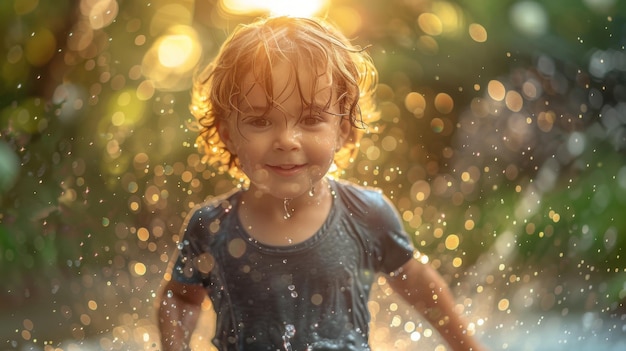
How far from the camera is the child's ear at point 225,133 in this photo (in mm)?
618

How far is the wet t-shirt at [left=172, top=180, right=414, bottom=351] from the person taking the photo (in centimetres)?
61

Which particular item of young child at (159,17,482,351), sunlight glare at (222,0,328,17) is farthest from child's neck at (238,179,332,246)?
sunlight glare at (222,0,328,17)

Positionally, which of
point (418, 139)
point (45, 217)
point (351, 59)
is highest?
point (351, 59)

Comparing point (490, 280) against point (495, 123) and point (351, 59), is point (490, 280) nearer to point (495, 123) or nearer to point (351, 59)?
point (495, 123)

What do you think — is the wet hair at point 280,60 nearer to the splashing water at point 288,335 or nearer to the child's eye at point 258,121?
the child's eye at point 258,121

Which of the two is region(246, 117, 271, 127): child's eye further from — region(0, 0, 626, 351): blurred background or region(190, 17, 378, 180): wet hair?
region(0, 0, 626, 351): blurred background

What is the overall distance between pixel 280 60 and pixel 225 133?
0.08 m

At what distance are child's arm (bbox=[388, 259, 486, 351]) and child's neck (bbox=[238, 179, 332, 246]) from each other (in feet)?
0.30

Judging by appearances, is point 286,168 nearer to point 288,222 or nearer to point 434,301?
point 288,222

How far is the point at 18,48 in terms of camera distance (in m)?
0.77

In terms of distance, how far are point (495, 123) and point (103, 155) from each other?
0.34 m

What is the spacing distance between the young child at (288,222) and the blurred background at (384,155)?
4 cm

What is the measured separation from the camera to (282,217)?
624mm

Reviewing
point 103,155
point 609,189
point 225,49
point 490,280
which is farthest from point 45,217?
point 609,189
